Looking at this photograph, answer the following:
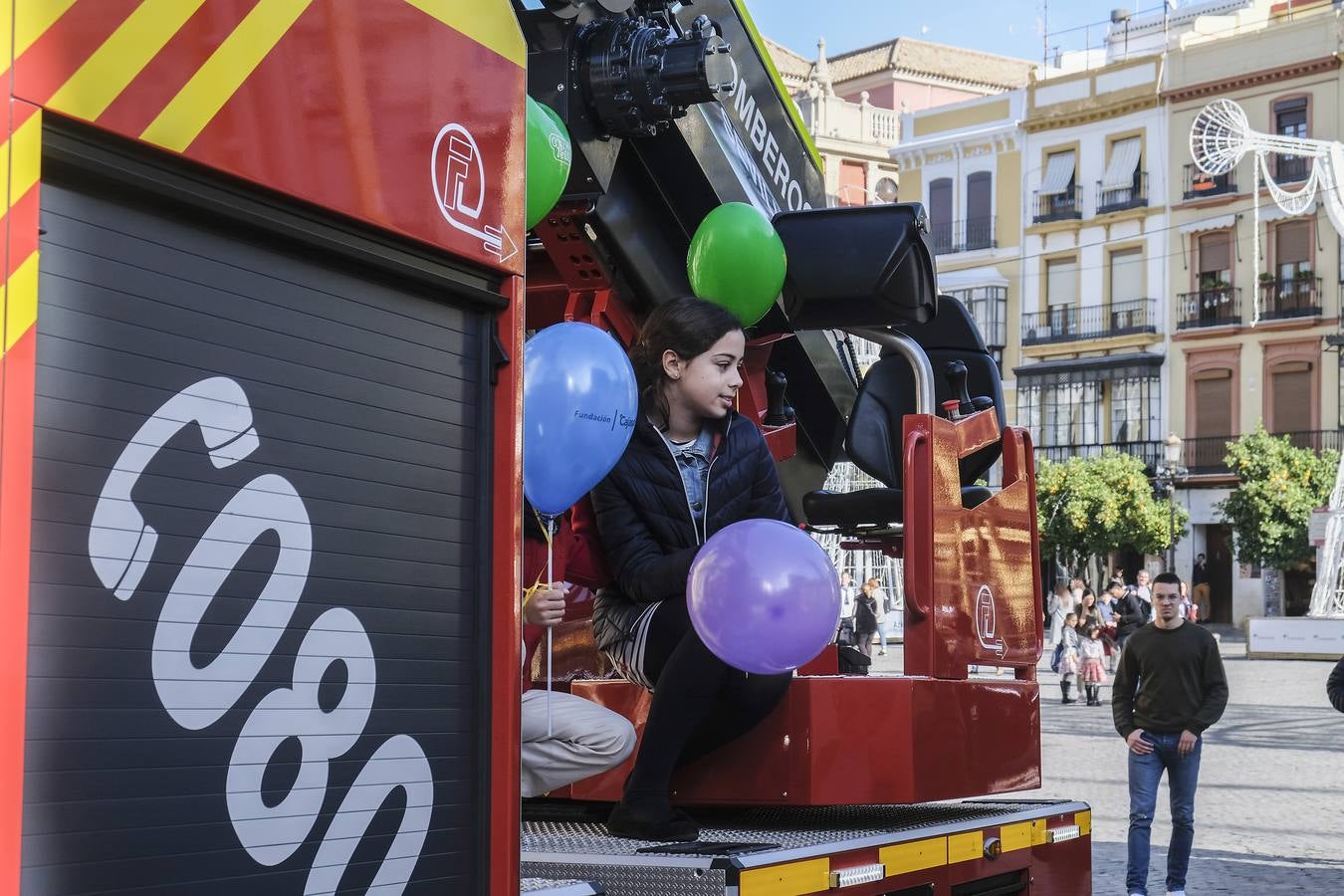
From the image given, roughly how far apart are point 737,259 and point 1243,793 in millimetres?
9839

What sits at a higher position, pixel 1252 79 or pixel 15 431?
pixel 1252 79

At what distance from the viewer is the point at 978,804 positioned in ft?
16.8

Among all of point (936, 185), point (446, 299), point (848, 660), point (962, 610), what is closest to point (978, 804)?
point (962, 610)

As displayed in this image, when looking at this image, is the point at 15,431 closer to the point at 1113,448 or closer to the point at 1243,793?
the point at 1243,793

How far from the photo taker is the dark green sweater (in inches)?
346

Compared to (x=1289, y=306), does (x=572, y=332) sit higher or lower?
lower

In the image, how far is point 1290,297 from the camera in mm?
45719

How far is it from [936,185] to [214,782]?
174 ft

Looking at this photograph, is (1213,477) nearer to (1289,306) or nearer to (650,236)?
(1289,306)

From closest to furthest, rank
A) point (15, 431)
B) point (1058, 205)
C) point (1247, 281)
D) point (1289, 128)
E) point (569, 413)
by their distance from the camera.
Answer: point (15, 431) → point (569, 413) → point (1289, 128) → point (1247, 281) → point (1058, 205)

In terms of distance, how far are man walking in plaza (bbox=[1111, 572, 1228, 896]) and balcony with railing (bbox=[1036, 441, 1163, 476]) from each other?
3851 cm

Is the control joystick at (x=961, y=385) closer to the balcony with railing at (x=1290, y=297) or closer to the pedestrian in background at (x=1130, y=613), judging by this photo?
the pedestrian in background at (x=1130, y=613)

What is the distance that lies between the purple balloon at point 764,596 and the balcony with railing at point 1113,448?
4439cm

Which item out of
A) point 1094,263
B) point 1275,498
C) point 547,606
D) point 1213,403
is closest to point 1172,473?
point 1275,498
